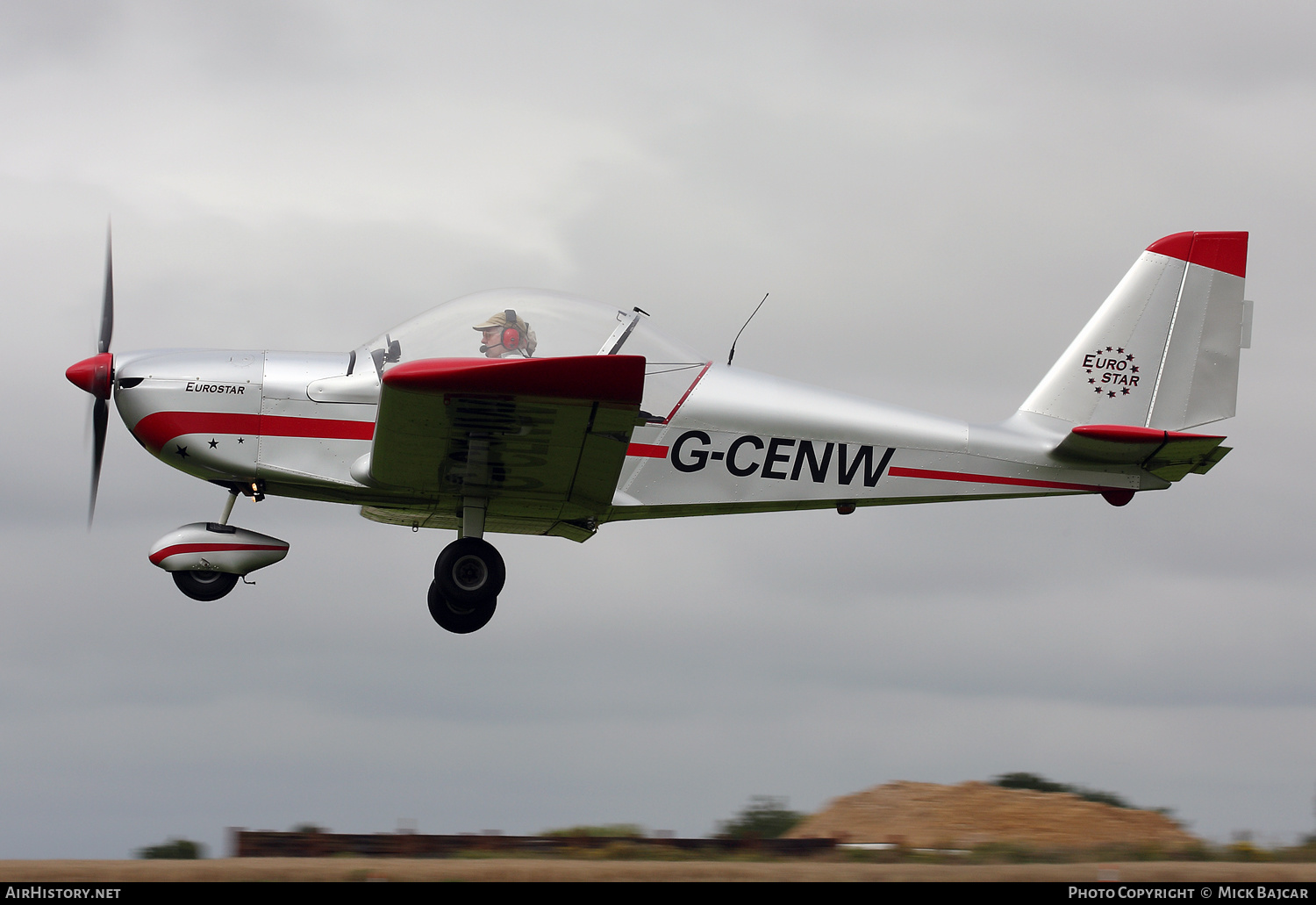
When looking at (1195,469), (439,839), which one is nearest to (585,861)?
(439,839)

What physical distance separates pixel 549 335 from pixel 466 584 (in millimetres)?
1837

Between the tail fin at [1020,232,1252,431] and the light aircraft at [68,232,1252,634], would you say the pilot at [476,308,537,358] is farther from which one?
the tail fin at [1020,232,1252,431]

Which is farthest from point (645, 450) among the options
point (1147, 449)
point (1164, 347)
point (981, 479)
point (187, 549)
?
point (1164, 347)

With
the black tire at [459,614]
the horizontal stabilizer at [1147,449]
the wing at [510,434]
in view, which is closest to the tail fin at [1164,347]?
the horizontal stabilizer at [1147,449]

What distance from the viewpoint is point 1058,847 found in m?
8.55

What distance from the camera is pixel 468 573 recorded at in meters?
8.94

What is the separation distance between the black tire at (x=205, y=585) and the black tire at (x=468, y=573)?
159 centimetres

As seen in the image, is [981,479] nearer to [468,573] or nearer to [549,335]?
[549,335]

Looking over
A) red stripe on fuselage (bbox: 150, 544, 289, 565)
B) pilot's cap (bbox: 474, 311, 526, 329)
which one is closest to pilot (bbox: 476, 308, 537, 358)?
pilot's cap (bbox: 474, 311, 526, 329)

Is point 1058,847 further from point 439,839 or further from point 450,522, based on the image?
point 450,522

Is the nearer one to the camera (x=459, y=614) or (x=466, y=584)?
(x=466, y=584)

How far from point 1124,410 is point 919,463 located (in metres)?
2.01

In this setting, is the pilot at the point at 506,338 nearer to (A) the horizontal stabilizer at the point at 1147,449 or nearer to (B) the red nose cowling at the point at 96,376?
(B) the red nose cowling at the point at 96,376

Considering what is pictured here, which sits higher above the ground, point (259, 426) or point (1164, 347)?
point (1164, 347)
